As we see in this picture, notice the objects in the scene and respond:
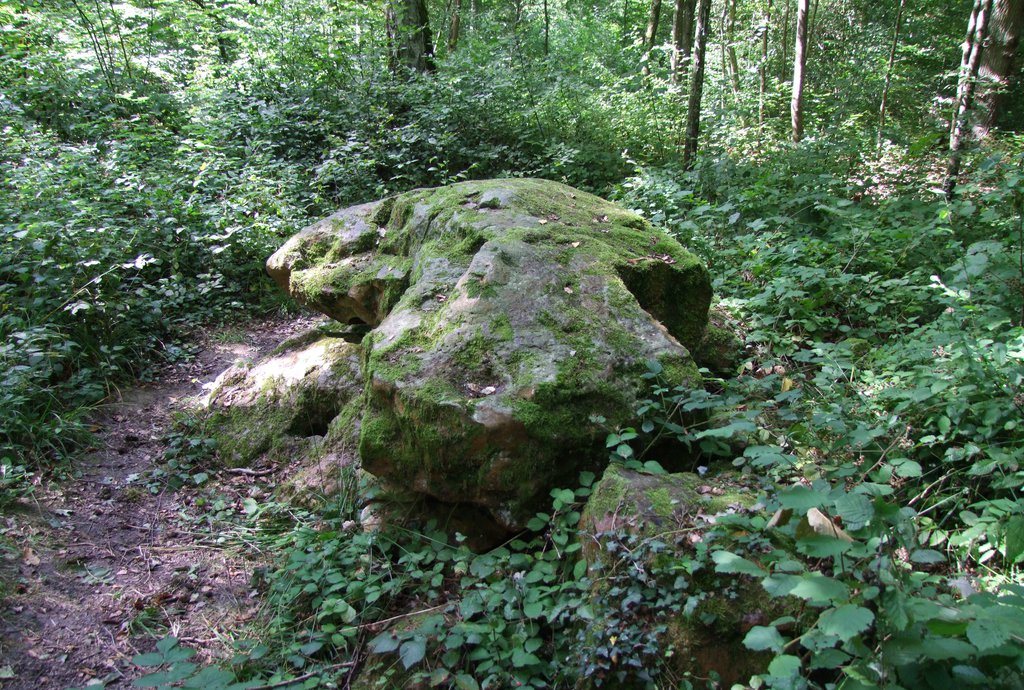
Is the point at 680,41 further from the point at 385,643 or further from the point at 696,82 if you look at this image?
the point at 385,643

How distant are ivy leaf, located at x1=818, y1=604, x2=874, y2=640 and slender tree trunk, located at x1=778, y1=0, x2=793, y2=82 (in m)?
19.8

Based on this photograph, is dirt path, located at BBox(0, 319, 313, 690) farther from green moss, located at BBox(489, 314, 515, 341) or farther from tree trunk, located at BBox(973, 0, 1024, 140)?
tree trunk, located at BBox(973, 0, 1024, 140)

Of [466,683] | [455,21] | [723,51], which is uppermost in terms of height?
[455,21]

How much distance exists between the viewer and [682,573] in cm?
236

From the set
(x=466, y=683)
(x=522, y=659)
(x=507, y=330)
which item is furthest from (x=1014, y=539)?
(x=507, y=330)

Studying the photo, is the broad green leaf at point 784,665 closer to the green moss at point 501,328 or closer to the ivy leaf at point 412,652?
the ivy leaf at point 412,652

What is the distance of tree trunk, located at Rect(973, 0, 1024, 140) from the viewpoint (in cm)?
770

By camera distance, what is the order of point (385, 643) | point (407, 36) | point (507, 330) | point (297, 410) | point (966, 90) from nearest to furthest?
point (385, 643), point (507, 330), point (297, 410), point (966, 90), point (407, 36)

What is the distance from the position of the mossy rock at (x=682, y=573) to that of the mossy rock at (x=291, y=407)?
7.58 ft

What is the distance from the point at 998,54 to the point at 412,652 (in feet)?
33.2

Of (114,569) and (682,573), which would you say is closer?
(682,573)

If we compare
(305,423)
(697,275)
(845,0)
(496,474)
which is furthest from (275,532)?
(845,0)

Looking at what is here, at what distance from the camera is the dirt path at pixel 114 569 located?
3.05m

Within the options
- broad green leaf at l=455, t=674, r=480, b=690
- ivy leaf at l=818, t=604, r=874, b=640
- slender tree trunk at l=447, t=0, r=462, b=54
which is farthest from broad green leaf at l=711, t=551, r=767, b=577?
slender tree trunk at l=447, t=0, r=462, b=54
